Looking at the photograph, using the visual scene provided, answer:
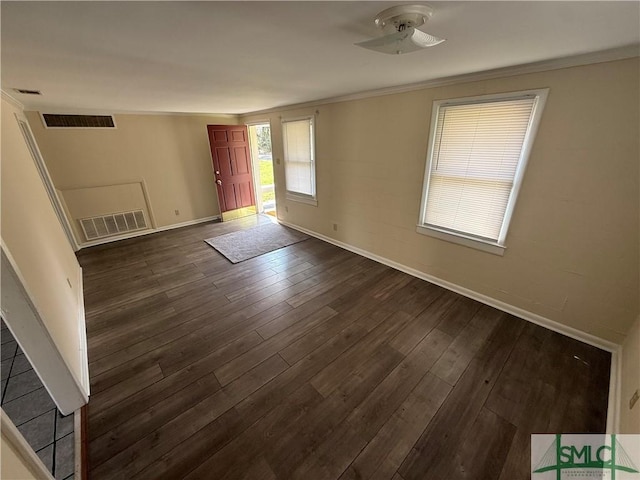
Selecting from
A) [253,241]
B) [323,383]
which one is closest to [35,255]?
[323,383]

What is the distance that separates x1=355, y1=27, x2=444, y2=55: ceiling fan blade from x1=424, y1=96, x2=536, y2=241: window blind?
1449mm

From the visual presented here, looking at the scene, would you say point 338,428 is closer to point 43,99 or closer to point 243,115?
point 43,99

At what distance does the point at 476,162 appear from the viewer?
2463 mm

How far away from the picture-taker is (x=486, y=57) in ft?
5.82

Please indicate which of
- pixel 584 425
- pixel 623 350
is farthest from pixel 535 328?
pixel 584 425

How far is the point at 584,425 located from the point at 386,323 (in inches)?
55.0

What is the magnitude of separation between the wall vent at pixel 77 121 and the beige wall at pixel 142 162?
0.07 metres

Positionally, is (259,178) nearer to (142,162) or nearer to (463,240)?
(142,162)

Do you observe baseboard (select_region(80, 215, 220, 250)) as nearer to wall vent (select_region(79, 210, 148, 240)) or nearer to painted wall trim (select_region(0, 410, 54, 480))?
wall vent (select_region(79, 210, 148, 240))

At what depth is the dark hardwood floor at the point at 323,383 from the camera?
4.73 feet

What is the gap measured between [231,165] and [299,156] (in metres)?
1.94

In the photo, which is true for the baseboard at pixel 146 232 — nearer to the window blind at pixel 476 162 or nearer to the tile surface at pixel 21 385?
the tile surface at pixel 21 385

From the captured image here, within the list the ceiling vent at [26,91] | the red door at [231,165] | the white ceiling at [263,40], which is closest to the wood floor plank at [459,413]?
the white ceiling at [263,40]

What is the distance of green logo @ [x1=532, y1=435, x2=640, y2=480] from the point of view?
4.49 feet
